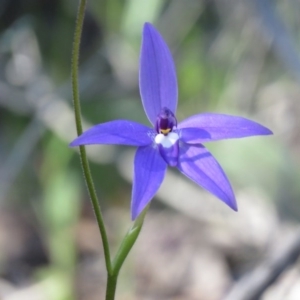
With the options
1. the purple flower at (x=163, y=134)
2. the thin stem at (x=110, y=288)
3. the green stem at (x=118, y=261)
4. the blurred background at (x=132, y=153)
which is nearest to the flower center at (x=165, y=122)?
the purple flower at (x=163, y=134)

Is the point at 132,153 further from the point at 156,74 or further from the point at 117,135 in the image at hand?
the point at 117,135

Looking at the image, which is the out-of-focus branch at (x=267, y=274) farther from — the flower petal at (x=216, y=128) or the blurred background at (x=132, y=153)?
the flower petal at (x=216, y=128)

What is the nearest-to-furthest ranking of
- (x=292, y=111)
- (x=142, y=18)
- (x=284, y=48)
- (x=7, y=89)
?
(x=284, y=48)
(x=142, y=18)
(x=7, y=89)
(x=292, y=111)

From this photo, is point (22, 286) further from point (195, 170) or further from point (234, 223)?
point (195, 170)

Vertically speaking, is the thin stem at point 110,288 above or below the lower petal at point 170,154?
below

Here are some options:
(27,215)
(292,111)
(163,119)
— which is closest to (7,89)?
(27,215)

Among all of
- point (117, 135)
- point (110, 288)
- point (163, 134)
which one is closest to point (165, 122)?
point (163, 134)
